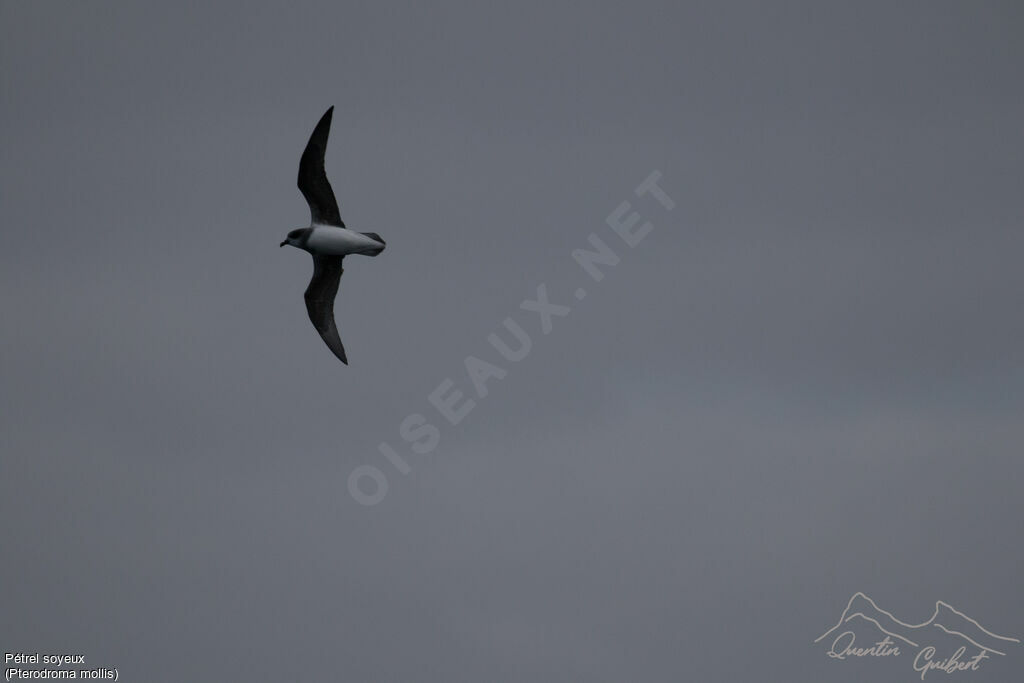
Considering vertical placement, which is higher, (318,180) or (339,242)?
(318,180)

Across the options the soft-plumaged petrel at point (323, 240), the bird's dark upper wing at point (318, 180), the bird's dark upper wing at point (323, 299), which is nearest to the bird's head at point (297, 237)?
the soft-plumaged petrel at point (323, 240)

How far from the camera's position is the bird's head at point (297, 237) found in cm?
7731

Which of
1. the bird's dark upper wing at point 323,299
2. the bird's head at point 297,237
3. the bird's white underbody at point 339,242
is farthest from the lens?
the bird's dark upper wing at point 323,299

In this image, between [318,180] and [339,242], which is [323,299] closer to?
[339,242]

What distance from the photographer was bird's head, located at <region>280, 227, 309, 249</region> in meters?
77.3

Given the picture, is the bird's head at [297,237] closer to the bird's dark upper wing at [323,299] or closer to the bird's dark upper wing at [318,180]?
the bird's dark upper wing at [318,180]

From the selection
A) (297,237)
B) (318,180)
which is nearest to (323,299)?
(297,237)

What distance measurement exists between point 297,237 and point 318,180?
10.3ft

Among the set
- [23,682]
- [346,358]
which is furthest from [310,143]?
[23,682]

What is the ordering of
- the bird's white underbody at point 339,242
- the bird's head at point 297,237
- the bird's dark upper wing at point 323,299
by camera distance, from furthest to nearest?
the bird's dark upper wing at point 323,299, the bird's head at point 297,237, the bird's white underbody at point 339,242

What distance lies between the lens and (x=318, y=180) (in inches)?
3036

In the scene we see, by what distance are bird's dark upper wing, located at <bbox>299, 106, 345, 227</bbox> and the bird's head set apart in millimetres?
1154

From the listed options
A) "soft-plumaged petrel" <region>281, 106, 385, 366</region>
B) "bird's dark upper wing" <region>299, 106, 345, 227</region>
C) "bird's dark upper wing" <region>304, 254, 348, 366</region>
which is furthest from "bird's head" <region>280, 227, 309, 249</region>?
"bird's dark upper wing" <region>304, 254, 348, 366</region>

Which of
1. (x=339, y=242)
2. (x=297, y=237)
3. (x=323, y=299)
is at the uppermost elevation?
(x=297, y=237)
